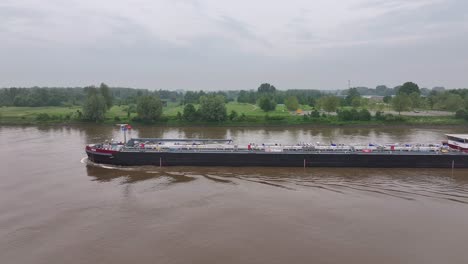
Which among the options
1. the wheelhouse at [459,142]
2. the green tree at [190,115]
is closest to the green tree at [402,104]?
the wheelhouse at [459,142]

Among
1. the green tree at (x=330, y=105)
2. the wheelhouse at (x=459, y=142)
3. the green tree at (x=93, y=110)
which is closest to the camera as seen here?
the wheelhouse at (x=459, y=142)

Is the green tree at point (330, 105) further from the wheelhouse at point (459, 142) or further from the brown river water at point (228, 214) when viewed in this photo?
the brown river water at point (228, 214)

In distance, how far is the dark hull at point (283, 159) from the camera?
96.5 ft

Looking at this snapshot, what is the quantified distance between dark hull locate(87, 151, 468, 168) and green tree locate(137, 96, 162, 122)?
34.1 metres

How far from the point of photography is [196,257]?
571 inches

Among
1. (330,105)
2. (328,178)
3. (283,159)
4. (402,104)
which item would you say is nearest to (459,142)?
(328,178)

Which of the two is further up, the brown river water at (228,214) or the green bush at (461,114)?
the green bush at (461,114)

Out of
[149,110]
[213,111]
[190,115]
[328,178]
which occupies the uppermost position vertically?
[149,110]

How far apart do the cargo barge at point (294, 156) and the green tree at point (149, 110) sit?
1320 inches

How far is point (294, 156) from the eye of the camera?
30.0 metres

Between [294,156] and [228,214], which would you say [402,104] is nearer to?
[294,156]

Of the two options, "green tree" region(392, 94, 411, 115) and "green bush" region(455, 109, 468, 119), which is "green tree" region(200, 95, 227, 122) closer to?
"green tree" region(392, 94, 411, 115)

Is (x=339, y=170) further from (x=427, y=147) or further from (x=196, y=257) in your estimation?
(x=196, y=257)

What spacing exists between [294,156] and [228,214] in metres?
12.7
